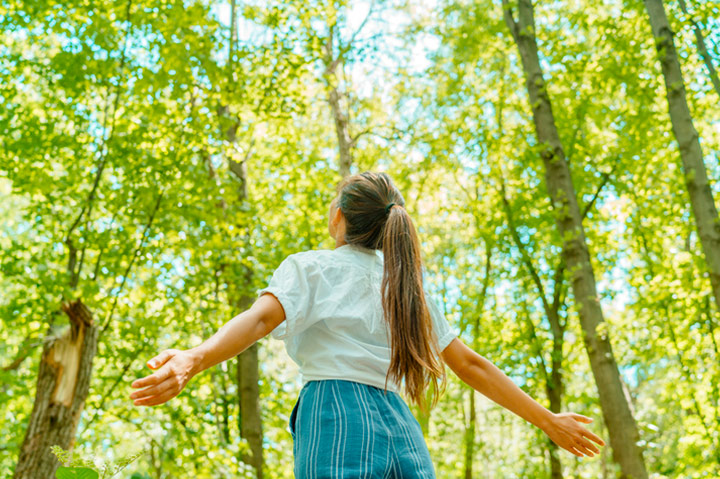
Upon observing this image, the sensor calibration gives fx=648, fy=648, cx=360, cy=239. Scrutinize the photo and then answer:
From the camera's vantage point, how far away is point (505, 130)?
547 inches

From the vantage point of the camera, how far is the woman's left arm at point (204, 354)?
1.54m

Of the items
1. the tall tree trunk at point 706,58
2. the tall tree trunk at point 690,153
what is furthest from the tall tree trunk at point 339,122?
the tall tree trunk at point 706,58

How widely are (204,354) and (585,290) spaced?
6220 mm

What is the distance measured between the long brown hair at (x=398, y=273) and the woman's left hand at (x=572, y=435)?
46 centimetres

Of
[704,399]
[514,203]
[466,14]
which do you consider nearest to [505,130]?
[514,203]

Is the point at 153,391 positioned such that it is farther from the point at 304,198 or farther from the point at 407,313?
the point at 304,198

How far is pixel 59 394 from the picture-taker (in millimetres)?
5961

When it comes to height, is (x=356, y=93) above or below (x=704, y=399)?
above

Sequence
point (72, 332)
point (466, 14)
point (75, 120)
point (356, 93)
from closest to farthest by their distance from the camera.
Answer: point (72, 332)
point (75, 120)
point (466, 14)
point (356, 93)

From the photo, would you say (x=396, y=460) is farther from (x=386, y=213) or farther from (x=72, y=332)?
(x=72, y=332)

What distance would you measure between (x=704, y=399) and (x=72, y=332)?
9.24 metres

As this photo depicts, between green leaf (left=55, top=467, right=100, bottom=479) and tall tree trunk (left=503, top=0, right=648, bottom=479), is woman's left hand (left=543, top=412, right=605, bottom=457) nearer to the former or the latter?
green leaf (left=55, top=467, right=100, bottom=479)

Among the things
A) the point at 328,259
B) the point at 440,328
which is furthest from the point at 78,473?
the point at 440,328

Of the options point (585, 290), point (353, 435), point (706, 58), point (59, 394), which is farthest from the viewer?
point (585, 290)
